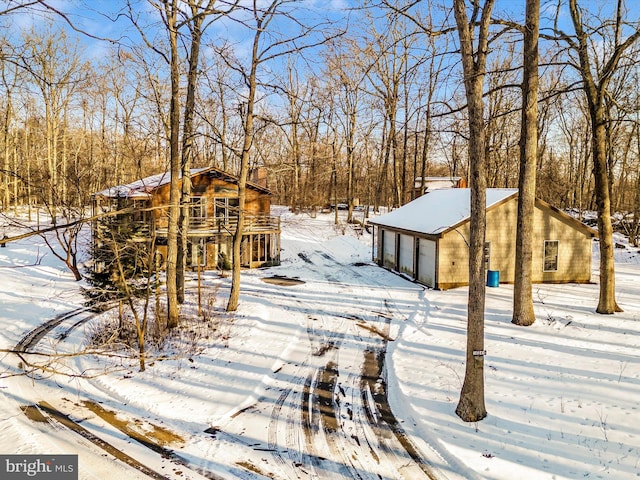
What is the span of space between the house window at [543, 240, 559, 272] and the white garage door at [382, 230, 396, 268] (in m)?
7.60

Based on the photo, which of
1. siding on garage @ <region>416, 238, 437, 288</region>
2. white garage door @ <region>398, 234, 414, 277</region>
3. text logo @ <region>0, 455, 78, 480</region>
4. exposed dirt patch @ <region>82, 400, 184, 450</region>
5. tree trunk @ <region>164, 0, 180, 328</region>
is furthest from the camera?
white garage door @ <region>398, 234, 414, 277</region>

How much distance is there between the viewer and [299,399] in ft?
26.2

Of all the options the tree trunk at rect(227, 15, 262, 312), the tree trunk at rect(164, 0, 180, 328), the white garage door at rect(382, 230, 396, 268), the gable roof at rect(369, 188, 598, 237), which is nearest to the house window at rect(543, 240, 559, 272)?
the gable roof at rect(369, 188, 598, 237)

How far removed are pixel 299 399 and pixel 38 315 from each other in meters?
11.3

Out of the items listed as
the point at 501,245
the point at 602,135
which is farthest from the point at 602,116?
the point at 501,245

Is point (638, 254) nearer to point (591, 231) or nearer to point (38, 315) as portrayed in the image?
point (591, 231)

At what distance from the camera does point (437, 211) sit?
829 inches

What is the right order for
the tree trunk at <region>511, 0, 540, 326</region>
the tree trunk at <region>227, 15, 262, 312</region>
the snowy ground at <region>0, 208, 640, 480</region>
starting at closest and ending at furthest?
the snowy ground at <region>0, 208, 640, 480</region>, the tree trunk at <region>511, 0, 540, 326</region>, the tree trunk at <region>227, 15, 262, 312</region>

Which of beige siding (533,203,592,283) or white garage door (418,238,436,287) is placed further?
beige siding (533,203,592,283)

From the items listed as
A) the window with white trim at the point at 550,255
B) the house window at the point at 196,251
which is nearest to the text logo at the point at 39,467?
the house window at the point at 196,251

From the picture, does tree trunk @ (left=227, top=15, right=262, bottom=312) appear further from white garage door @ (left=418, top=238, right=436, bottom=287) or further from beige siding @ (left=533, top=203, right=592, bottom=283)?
beige siding @ (left=533, top=203, right=592, bottom=283)

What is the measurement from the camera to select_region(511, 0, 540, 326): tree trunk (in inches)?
440

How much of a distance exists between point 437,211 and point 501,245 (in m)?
3.63

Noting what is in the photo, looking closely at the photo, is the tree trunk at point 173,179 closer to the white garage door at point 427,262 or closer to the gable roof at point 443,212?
the gable roof at point 443,212
